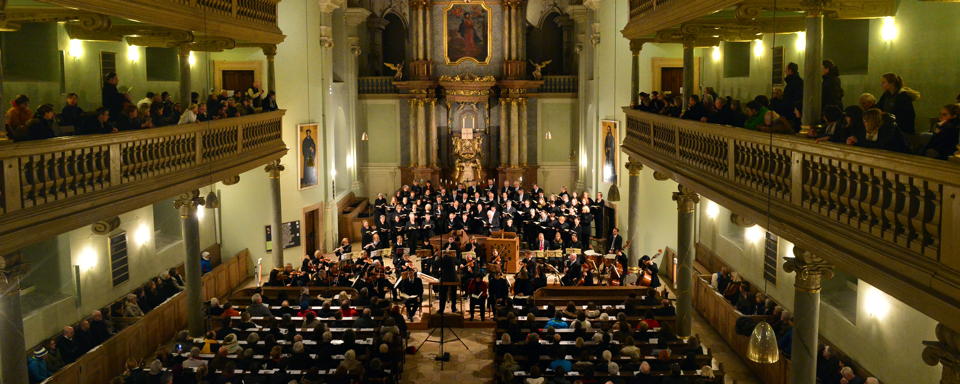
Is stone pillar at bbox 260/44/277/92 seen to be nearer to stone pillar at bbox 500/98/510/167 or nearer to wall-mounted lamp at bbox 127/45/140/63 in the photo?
wall-mounted lamp at bbox 127/45/140/63

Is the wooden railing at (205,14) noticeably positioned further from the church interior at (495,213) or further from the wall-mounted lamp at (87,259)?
the wall-mounted lamp at (87,259)

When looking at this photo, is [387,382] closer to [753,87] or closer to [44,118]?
[44,118]

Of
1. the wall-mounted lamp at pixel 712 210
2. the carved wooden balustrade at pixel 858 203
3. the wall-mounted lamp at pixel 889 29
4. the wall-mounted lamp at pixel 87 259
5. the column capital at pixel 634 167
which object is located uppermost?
the wall-mounted lamp at pixel 889 29

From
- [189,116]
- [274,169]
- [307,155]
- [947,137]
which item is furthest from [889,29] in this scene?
[307,155]

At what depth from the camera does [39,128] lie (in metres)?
11.2

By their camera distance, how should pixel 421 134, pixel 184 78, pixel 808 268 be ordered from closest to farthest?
pixel 808 268
pixel 184 78
pixel 421 134

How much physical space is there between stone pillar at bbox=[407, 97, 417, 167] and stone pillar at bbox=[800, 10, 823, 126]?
25440 mm

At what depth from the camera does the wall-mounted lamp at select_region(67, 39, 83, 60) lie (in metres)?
17.5

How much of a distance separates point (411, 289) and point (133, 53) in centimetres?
912

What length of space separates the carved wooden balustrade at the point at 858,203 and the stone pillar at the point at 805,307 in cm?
59

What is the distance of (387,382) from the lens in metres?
15.5

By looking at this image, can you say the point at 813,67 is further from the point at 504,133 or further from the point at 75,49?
the point at 504,133

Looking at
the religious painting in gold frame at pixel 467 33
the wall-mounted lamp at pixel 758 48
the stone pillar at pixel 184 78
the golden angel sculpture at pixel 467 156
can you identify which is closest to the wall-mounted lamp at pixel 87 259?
the stone pillar at pixel 184 78

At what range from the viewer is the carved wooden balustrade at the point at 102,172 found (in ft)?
34.5
